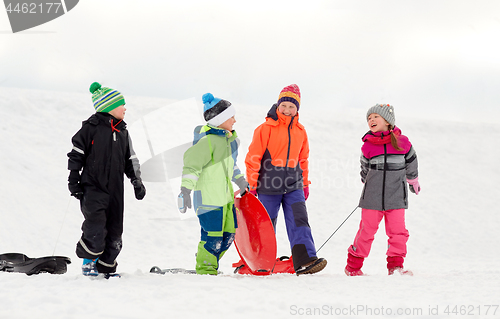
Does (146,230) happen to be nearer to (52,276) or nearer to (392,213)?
(52,276)

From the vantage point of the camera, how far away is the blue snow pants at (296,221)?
4.34 meters

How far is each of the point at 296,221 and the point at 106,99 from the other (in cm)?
237

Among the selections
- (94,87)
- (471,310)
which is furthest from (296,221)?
(94,87)

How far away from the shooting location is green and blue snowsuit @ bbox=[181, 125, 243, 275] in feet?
13.2

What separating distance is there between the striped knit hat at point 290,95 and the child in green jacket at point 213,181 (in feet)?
2.24

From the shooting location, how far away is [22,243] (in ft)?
20.5

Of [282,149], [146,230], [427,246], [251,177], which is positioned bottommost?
[427,246]

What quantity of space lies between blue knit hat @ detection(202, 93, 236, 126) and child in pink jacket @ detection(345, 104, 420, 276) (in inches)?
70.5

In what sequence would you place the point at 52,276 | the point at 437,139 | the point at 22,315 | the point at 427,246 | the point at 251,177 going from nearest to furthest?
1. the point at 22,315
2. the point at 52,276
3. the point at 251,177
4. the point at 427,246
5. the point at 437,139

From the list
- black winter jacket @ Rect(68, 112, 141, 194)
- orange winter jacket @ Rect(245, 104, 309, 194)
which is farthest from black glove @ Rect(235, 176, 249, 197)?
black winter jacket @ Rect(68, 112, 141, 194)

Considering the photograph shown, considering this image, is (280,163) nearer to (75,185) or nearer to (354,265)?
(354,265)

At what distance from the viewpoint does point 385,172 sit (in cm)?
488

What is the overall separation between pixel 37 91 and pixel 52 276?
38.9ft

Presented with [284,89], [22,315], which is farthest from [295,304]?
[284,89]
